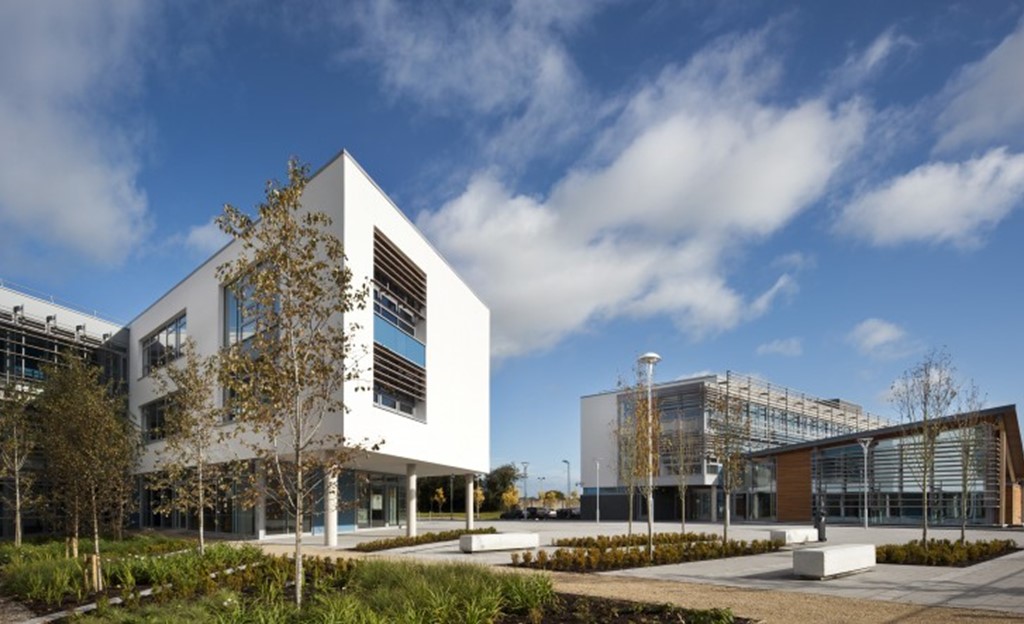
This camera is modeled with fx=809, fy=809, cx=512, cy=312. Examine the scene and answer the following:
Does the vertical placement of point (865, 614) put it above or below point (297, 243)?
below

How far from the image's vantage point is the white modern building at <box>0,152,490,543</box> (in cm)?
2852

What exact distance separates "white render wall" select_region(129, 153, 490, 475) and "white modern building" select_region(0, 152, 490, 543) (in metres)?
0.06

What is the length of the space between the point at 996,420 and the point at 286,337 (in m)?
47.7

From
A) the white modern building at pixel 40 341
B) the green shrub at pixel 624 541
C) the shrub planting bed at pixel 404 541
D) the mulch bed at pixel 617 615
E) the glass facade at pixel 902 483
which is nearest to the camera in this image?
the mulch bed at pixel 617 615

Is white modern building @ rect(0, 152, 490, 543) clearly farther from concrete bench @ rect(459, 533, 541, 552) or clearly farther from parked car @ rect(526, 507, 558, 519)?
parked car @ rect(526, 507, 558, 519)

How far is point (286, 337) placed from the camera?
11.7m

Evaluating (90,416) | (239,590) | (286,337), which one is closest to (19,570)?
(239,590)

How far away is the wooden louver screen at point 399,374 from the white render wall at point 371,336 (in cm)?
85

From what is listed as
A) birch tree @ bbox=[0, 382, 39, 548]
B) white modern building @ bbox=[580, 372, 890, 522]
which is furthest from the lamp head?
white modern building @ bbox=[580, 372, 890, 522]

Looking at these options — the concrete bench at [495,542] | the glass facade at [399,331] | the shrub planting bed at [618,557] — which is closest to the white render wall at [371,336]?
the glass facade at [399,331]

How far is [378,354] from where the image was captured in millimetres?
31031

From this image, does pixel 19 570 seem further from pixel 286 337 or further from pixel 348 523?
pixel 348 523

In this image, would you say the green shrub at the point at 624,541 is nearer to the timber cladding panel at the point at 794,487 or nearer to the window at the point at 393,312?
the window at the point at 393,312

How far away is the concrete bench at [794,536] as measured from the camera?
84.7 feet
